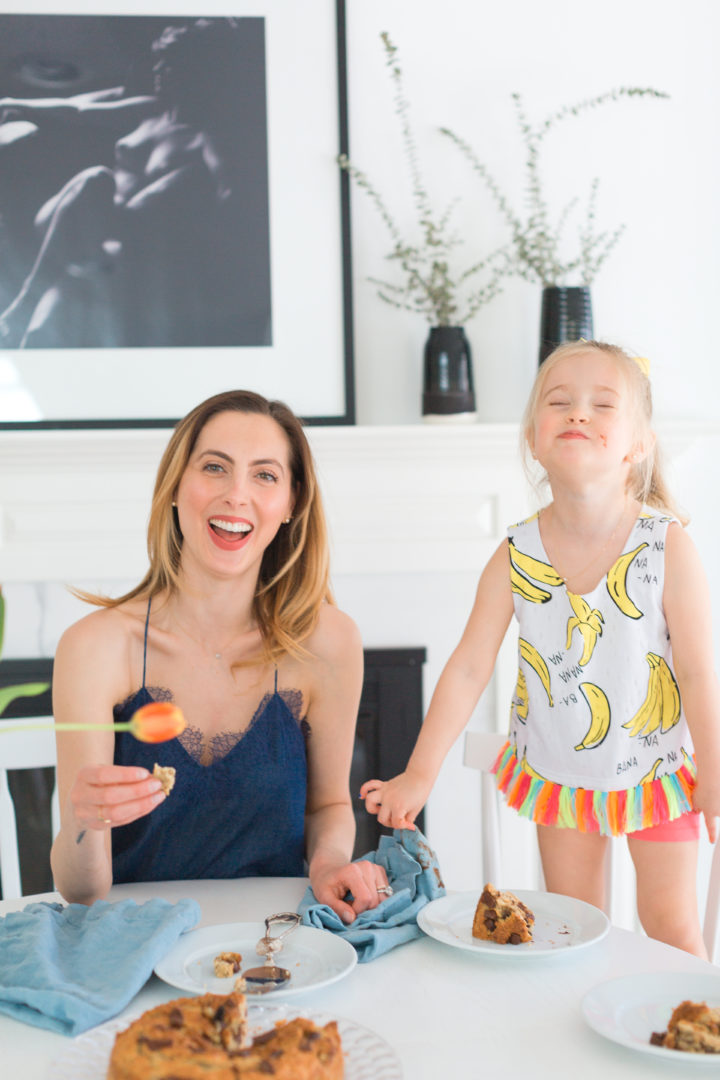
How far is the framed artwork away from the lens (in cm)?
229

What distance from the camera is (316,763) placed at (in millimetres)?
1592

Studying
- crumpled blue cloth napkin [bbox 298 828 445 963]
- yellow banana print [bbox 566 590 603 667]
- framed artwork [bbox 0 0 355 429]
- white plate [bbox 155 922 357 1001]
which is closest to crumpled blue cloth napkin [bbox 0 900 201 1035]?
white plate [bbox 155 922 357 1001]

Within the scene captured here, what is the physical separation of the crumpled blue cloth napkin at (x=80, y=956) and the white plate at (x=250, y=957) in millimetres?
20

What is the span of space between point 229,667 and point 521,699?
18.6 inches

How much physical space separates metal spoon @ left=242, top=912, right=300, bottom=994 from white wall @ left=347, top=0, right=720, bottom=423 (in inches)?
60.8

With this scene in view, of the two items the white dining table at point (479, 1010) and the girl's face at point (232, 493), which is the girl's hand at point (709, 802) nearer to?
the white dining table at point (479, 1010)

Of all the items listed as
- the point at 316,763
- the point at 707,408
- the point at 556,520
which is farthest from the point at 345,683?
the point at 707,408

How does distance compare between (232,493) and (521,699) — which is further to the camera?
(521,699)

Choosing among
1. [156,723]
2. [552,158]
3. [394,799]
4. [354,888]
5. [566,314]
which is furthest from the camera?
[552,158]

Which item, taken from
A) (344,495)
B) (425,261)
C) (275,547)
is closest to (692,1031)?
(275,547)

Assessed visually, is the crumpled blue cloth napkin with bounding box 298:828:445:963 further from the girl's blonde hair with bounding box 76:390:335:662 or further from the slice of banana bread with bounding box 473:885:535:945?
the girl's blonde hair with bounding box 76:390:335:662

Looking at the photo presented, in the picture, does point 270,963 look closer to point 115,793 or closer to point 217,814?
point 115,793

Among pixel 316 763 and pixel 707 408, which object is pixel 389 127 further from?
pixel 316 763

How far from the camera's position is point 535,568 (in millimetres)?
1585
